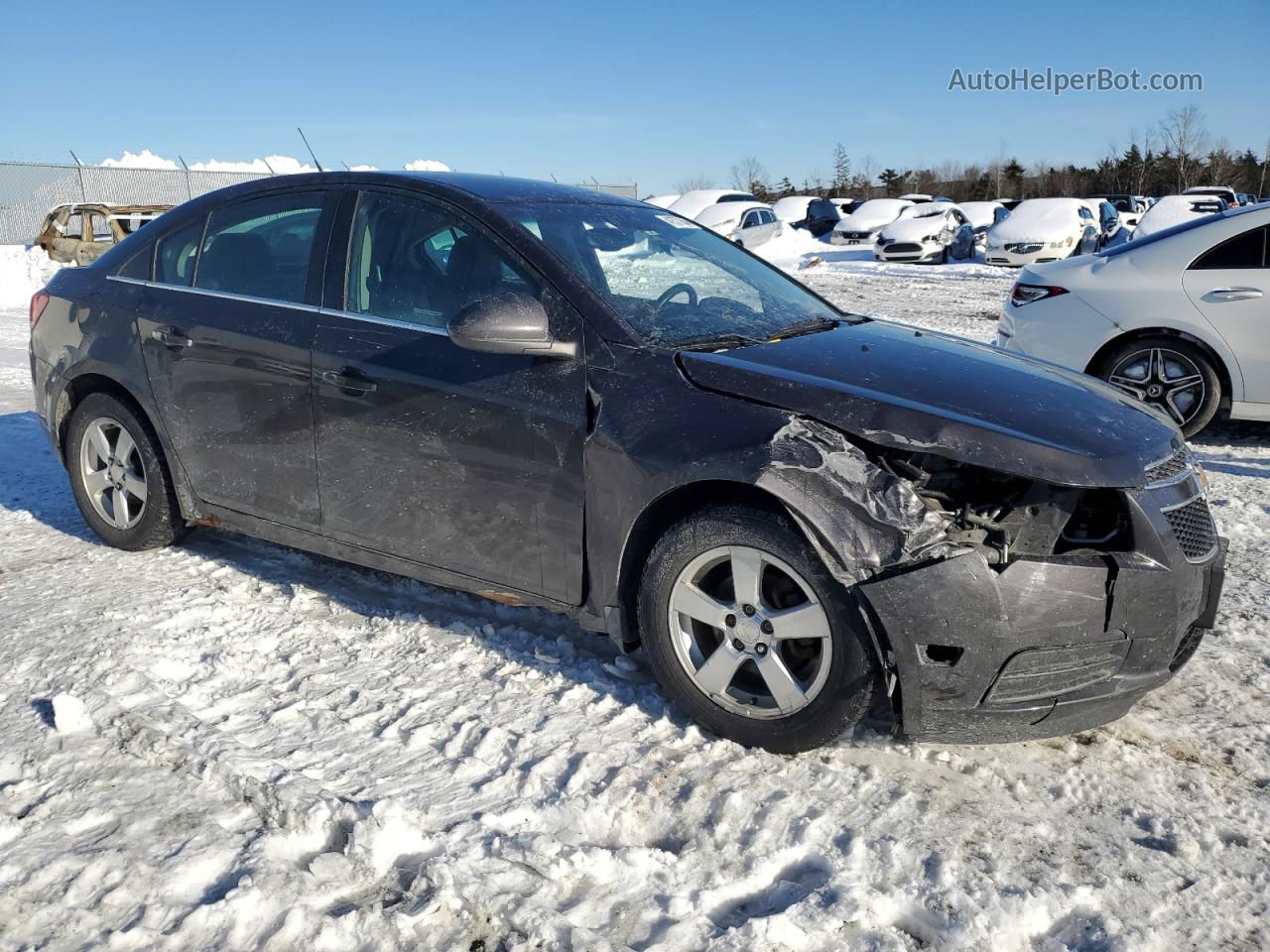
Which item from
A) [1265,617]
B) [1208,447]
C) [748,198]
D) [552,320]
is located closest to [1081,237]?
[748,198]

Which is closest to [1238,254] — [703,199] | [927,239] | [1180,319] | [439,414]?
[1180,319]

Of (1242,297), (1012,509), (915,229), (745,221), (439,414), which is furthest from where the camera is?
(745,221)

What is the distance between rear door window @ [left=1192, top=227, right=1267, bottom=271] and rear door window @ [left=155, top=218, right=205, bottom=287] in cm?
577

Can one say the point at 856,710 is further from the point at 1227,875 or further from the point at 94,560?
the point at 94,560

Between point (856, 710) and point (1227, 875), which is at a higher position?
point (856, 710)

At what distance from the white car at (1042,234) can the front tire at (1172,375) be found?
14.5 meters

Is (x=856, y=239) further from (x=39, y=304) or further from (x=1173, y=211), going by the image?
(x=39, y=304)

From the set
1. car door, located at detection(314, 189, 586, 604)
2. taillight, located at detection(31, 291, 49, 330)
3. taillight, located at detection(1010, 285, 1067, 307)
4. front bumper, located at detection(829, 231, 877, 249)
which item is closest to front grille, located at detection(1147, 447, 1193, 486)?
car door, located at detection(314, 189, 586, 604)

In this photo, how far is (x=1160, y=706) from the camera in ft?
11.3

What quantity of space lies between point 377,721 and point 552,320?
1389 mm

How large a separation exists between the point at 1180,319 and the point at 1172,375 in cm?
35

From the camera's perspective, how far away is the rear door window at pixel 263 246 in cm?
412

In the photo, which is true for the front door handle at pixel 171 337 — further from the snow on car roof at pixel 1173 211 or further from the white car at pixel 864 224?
A: the white car at pixel 864 224

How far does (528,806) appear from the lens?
2.85 meters
